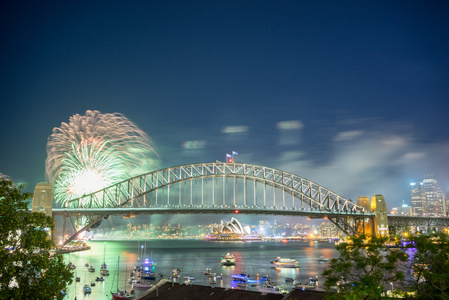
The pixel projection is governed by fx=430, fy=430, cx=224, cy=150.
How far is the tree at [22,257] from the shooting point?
19969 mm

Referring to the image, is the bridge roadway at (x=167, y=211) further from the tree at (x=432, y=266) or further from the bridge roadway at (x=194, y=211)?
the tree at (x=432, y=266)

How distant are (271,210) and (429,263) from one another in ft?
216

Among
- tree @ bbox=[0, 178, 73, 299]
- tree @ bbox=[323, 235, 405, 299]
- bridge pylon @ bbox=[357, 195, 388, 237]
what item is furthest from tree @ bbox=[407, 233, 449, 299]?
bridge pylon @ bbox=[357, 195, 388, 237]

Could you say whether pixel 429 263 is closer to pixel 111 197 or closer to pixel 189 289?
pixel 189 289

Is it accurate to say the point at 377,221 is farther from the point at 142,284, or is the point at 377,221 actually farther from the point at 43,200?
the point at 43,200

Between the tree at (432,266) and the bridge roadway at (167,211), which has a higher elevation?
the bridge roadway at (167,211)

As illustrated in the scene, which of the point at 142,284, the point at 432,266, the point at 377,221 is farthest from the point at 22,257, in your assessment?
the point at 377,221

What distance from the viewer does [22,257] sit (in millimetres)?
20422

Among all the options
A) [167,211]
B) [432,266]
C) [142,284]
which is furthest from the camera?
[167,211]

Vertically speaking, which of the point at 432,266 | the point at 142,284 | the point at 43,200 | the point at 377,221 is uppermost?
the point at 43,200

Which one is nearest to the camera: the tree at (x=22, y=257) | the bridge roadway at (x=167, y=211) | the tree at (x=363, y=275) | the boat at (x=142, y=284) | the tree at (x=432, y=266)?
the tree at (x=22, y=257)

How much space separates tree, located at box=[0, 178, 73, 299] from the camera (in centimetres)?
1997

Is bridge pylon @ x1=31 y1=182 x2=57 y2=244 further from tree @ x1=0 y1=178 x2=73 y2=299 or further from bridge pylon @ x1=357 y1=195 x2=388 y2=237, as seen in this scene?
bridge pylon @ x1=357 y1=195 x2=388 y2=237

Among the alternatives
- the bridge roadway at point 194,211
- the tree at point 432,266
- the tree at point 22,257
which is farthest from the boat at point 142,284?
the tree at point 432,266
